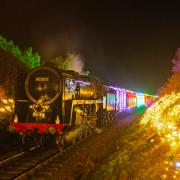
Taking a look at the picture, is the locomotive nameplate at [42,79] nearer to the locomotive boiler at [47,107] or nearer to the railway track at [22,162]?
the locomotive boiler at [47,107]

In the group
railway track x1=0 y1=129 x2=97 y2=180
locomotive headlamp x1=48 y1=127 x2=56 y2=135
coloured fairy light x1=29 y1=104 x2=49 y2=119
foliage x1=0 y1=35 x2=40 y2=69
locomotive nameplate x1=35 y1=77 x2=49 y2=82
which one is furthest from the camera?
foliage x1=0 y1=35 x2=40 y2=69

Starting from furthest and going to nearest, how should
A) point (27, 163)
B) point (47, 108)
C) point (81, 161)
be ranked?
point (47, 108)
point (81, 161)
point (27, 163)

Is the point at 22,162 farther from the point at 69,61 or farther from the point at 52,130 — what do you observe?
the point at 69,61

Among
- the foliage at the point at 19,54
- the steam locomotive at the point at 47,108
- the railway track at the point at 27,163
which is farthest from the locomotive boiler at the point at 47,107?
the foliage at the point at 19,54

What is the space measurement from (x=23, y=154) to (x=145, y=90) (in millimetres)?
98202

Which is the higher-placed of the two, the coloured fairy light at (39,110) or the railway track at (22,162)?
the coloured fairy light at (39,110)

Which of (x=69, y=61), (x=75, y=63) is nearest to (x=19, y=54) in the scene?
(x=69, y=61)

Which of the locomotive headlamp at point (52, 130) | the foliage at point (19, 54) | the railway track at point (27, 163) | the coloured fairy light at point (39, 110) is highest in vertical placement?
the foliage at point (19, 54)

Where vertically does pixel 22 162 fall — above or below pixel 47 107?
below

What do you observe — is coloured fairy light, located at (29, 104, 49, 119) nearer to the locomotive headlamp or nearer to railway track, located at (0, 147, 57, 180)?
the locomotive headlamp

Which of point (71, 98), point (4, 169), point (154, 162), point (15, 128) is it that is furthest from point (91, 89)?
point (154, 162)

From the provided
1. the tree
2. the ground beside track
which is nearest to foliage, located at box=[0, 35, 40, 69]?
the tree

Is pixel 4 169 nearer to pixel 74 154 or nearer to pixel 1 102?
pixel 74 154

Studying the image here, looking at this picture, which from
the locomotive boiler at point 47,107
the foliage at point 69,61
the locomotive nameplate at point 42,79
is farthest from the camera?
the foliage at point 69,61
